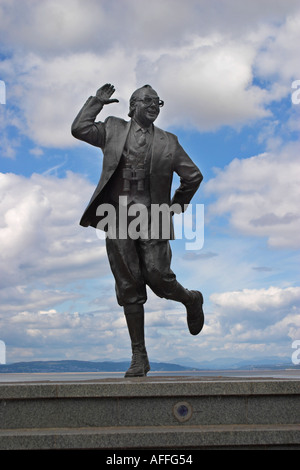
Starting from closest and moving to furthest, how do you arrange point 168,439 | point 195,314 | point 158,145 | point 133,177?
point 168,439 < point 133,177 < point 158,145 < point 195,314

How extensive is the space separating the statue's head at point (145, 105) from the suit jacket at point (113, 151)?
0.16 m

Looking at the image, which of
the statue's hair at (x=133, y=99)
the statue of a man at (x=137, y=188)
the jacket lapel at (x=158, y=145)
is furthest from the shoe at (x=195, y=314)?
the statue's hair at (x=133, y=99)

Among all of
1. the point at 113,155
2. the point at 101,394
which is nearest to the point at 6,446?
the point at 101,394

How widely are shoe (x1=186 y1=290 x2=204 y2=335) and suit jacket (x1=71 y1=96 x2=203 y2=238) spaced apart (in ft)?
3.75

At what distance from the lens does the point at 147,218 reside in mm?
6902

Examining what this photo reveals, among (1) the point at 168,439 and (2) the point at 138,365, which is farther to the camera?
(2) the point at 138,365

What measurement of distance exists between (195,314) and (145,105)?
8.08 feet

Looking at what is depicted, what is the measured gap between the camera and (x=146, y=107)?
7.09 meters

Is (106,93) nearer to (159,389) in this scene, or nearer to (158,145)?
(158,145)

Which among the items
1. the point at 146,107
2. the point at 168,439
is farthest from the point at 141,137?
the point at 168,439

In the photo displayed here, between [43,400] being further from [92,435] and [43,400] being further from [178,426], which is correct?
[178,426]

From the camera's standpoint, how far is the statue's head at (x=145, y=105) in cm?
710
